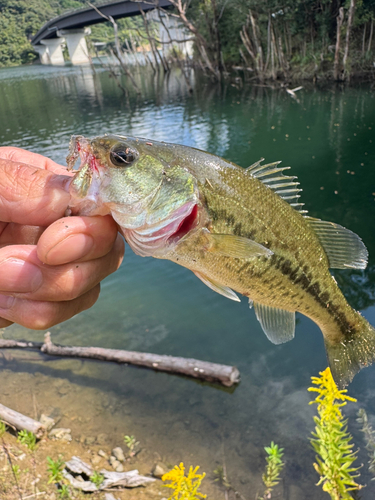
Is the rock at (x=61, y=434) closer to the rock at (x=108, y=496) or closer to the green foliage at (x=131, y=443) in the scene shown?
the green foliage at (x=131, y=443)

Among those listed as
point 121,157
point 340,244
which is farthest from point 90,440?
point 121,157

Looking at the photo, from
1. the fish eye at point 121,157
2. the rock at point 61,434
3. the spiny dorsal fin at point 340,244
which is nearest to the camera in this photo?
the fish eye at point 121,157

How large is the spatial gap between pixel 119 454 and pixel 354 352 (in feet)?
12.6

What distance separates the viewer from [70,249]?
2283 millimetres

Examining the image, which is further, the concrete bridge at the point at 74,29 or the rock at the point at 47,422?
the concrete bridge at the point at 74,29

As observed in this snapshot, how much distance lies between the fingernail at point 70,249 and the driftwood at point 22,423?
13.7 ft

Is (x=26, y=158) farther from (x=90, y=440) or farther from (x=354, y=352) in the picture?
(x=90, y=440)

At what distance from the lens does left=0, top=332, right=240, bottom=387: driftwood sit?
21.7 feet

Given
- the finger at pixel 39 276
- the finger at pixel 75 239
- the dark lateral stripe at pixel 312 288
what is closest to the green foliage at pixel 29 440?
the finger at pixel 39 276

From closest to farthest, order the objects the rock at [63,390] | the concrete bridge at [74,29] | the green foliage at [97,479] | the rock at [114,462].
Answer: the green foliage at [97,479], the rock at [114,462], the rock at [63,390], the concrete bridge at [74,29]

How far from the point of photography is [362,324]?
10.0 ft

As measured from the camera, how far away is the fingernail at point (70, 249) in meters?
2.25

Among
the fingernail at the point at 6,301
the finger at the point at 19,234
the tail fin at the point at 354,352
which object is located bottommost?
the tail fin at the point at 354,352

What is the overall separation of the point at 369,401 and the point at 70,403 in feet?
16.6
